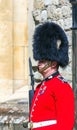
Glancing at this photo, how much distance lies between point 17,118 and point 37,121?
2712mm

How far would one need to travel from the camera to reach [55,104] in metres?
4.27

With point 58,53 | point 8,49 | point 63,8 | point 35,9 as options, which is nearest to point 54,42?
point 58,53

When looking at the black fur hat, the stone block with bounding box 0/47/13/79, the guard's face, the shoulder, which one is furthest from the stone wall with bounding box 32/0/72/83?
the shoulder

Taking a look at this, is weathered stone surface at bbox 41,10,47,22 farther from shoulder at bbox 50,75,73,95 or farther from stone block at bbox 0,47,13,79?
shoulder at bbox 50,75,73,95

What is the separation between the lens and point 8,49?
25.5 ft

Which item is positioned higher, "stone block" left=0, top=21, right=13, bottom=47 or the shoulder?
the shoulder

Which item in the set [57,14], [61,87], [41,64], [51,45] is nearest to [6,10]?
[57,14]

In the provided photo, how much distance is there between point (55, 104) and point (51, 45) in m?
0.57

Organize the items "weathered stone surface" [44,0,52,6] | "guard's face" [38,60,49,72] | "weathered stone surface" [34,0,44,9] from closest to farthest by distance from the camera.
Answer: "guard's face" [38,60,49,72]
"weathered stone surface" [44,0,52,6]
"weathered stone surface" [34,0,44,9]

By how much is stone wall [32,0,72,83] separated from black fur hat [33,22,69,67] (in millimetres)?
1355

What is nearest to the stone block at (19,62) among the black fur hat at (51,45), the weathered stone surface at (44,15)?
the weathered stone surface at (44,15)

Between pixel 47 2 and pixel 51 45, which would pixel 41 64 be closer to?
pixel 51 45

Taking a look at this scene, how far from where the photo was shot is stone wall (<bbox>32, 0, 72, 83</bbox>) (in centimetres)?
621

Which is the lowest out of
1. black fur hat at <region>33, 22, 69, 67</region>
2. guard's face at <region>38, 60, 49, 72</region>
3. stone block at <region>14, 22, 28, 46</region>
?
stone block at <region>14, 22, 28, 46</region>
